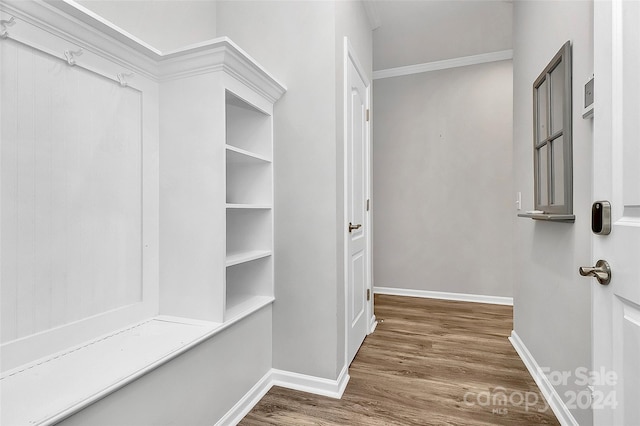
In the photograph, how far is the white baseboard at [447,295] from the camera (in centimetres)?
352

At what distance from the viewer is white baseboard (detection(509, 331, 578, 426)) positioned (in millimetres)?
1504

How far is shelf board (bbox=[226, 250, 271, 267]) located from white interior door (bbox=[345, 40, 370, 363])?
1.83 feet

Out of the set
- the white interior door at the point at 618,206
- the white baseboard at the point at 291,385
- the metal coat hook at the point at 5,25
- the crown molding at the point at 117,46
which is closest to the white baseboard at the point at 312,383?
the white baseboard at the point at 291,385

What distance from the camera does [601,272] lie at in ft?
2.96

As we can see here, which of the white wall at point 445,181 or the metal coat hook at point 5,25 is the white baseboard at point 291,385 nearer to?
the metal coat hook at point 5,25

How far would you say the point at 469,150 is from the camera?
143 inches

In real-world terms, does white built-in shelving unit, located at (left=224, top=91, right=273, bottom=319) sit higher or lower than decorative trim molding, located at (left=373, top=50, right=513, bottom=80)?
lower

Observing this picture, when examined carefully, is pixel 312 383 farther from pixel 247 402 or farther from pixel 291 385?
pixel 247 402

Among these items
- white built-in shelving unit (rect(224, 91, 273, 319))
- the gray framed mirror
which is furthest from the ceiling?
white built-in shelving unit (rect(224, 91, 273, 319))

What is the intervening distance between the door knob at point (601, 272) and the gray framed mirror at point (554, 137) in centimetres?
67

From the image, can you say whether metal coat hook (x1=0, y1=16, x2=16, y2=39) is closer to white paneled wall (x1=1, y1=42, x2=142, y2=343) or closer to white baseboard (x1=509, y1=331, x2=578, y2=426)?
white paneled wall (x1=1, y1=42, x2=142, y2=343)

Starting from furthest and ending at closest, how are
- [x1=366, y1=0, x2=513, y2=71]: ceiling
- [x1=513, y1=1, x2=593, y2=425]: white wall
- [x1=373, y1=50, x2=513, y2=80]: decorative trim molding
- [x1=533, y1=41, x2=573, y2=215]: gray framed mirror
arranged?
1. [x1=373, y1=50, x2=513, y2=80]: decorative trim molding
2. [x1=366, y1=0, x2=513, y2=71]: ceiling
3. [x1=533, y1=41, x2=573, y2=215]: gray framed mirror
4. [x1=513, y1=1, x2=593, y2=425]: white wall

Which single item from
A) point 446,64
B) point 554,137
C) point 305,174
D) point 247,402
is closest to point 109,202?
point 305,174

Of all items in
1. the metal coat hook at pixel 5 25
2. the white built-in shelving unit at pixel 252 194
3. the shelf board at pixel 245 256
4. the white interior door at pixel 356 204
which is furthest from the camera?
the white interior door at pixel 356 204
